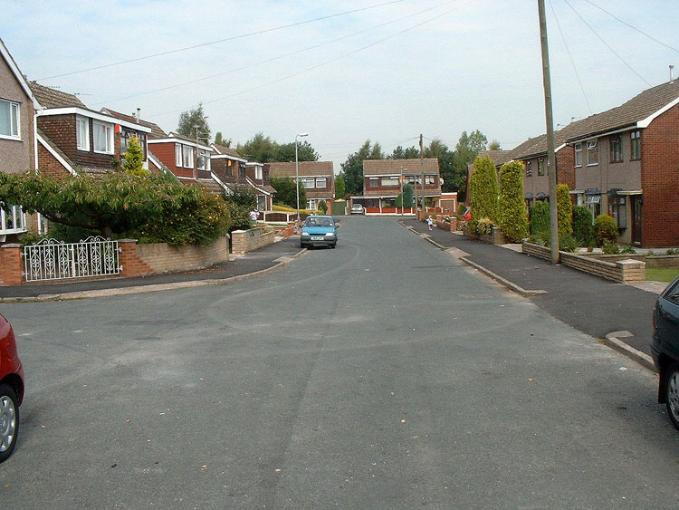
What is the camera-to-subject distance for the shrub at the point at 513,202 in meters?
34.5

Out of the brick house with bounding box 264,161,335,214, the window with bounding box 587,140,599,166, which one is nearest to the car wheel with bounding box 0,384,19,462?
the window with bounding box 587,140,599,166

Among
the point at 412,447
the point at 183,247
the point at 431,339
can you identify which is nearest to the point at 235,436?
the point at 412,447

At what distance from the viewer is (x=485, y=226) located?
37.7m

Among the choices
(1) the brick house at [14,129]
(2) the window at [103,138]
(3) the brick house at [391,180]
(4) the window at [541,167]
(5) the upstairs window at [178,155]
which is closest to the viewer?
(1) the brick house at [14,129]

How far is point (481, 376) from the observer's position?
849 cm

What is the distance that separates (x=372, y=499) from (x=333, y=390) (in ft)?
9.89

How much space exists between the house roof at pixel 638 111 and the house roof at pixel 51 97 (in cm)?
2279

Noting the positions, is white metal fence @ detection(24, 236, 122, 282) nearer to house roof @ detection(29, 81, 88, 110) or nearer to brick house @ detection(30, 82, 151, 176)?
brick house @ detection(30, 82, 151, 176)

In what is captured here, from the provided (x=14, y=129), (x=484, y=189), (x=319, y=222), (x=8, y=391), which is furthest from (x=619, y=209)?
(x=8, y=391)

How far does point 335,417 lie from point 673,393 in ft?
9.75

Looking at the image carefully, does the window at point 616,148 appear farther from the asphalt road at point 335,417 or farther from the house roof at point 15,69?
the house roof at point 15,69

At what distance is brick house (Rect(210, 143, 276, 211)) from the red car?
48.7 meters

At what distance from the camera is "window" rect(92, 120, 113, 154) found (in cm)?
3117

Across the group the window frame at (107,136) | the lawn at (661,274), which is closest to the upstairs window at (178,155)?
the window frame at (107,136)
